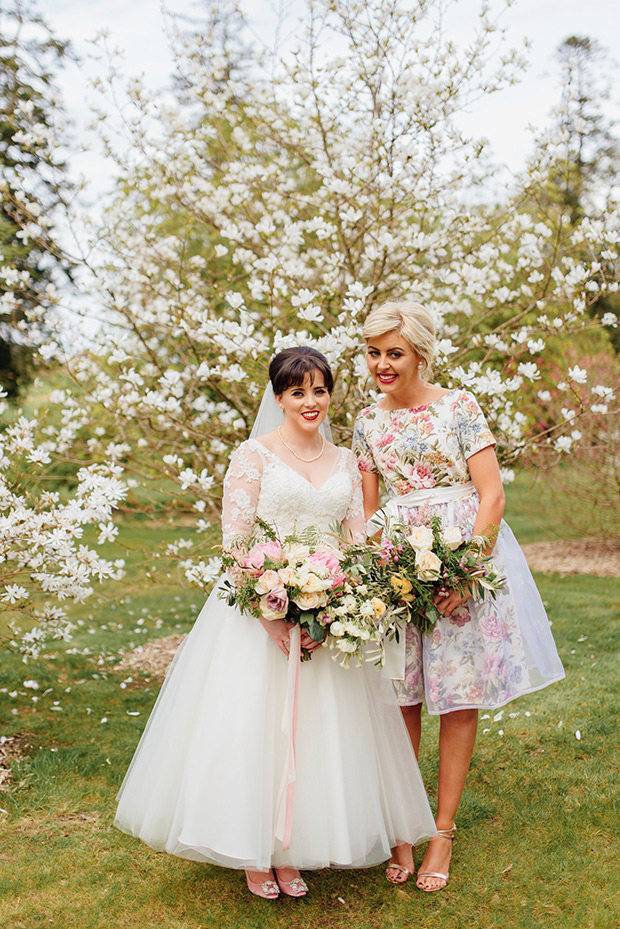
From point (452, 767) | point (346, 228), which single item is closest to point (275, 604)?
point (452, 767)

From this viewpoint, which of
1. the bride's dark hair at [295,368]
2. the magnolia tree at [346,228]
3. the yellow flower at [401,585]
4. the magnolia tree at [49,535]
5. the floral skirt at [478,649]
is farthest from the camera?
the magnolia tree at [346,228]

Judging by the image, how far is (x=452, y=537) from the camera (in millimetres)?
2814

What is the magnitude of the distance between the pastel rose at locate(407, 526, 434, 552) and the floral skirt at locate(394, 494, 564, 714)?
19 centimetres

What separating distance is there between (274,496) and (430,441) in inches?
25.2

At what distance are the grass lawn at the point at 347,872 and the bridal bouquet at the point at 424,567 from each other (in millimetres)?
1054

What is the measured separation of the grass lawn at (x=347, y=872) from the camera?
287 centimetres

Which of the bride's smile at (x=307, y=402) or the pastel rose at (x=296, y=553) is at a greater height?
the bride's smile at (x=307, y=402)

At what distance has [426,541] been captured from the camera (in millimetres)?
2791

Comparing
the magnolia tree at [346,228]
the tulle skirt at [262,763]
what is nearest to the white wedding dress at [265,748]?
the tulle skirt at [262,763]

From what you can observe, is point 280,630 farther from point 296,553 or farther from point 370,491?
point 370,491

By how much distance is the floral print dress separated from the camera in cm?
301

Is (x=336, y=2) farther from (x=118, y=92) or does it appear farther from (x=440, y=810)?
(x=440, y=810)

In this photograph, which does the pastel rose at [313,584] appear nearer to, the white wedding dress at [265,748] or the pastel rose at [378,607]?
the pastel rose at [378,607]

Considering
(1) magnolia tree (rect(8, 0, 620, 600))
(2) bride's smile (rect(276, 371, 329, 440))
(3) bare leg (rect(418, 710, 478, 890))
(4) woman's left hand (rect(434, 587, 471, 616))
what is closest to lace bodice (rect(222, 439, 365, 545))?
(2) bride's smile (rect(276, 371, 329, 440))
